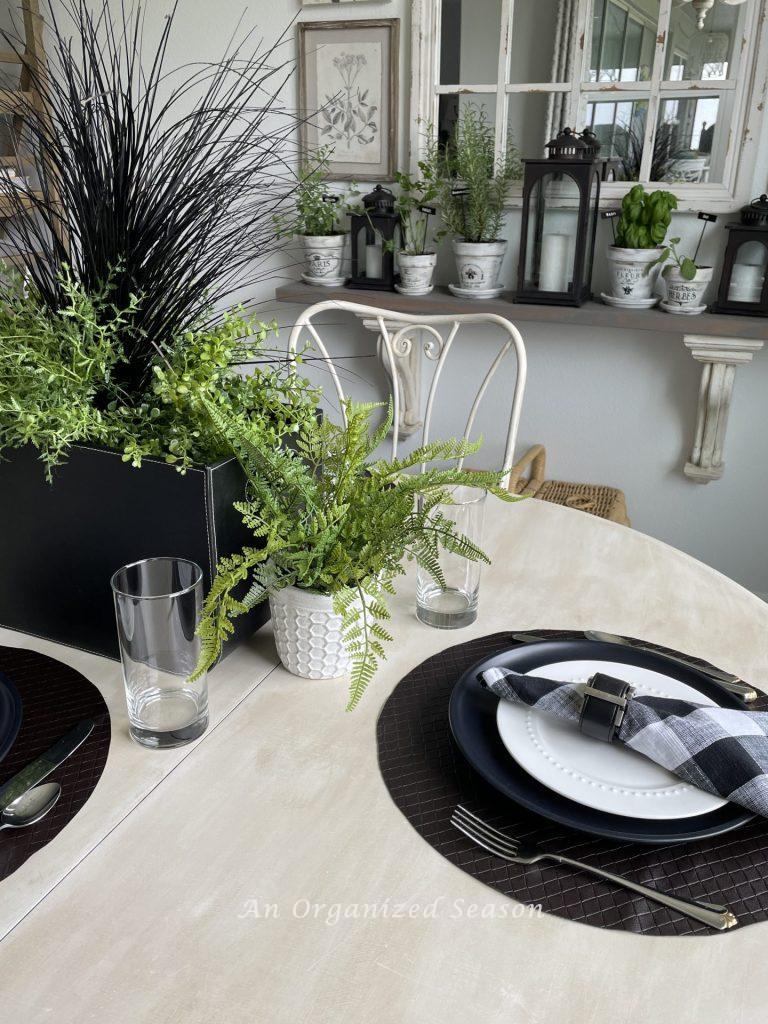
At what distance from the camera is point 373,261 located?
2.53 metres

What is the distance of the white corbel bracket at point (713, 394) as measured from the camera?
2.23 metres

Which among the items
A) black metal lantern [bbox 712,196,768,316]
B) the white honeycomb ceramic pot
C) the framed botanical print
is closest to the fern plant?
the white honeycomb ceramic pot

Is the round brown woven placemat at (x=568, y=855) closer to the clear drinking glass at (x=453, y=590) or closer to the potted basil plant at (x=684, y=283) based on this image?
the clear drinking glass at (x=453, y=590)

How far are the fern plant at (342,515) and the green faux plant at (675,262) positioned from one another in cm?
153

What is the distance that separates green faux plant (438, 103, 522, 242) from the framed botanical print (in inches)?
8.0

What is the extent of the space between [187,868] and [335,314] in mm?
2261

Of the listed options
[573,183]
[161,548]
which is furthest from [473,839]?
[573,183]

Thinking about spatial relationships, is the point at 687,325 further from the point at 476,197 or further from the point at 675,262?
the point at 476,197

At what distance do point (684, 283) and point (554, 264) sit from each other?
1.09 feet

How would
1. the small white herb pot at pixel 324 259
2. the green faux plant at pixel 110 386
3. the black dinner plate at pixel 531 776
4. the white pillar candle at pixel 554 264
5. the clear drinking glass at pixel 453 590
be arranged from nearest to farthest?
the black dinner plate at pixel 531 776
the green faux plant at pixel 110 386
the clear drinking glass at pixel 453 590
the white pillar candle at pixel 554 264
the small white herb pot at pixel 324 259

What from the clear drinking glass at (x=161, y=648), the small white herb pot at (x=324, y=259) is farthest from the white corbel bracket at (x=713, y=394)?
the clear drinking glass at (x=161, y=648)

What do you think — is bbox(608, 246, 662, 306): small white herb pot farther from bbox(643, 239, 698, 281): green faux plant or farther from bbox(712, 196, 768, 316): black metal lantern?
bbox(712, 196, 768, 316): black metal lantern

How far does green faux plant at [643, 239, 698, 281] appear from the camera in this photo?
219 cm

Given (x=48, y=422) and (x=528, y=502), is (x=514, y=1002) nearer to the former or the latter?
(x=48, y=422)
